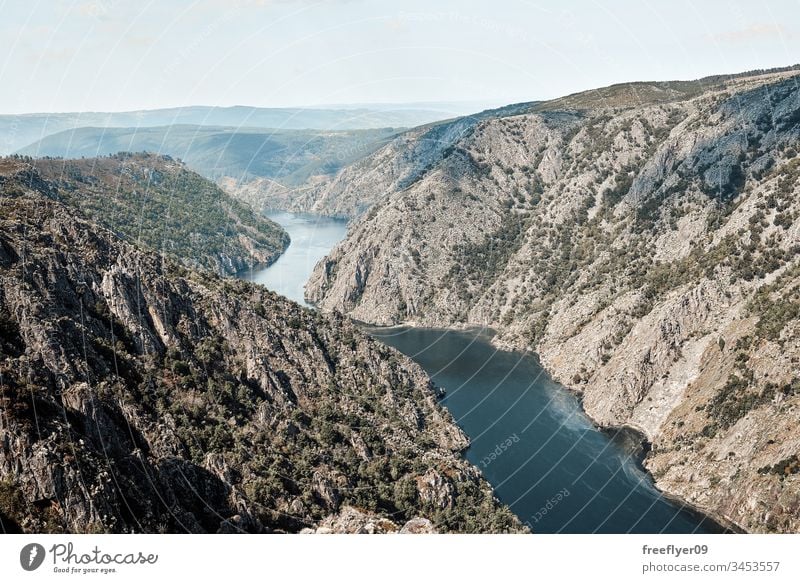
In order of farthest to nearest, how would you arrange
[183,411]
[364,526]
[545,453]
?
[545,453] < [183,411] < [364,526]

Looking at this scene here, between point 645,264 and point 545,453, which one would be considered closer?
point 545,453

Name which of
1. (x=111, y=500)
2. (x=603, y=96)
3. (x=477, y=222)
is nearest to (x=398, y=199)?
(x=477, y=222)
